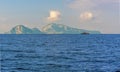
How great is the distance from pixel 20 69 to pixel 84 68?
811 cm

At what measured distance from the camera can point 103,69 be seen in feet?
140

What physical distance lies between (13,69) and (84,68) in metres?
8.97

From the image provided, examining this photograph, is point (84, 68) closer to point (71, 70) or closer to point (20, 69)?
point (71, 70)

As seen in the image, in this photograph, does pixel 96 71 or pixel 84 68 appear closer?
pixel 96 71

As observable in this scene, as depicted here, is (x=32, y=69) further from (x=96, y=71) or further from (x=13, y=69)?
(x=96, y=71)

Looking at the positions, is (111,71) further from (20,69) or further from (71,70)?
(20,69)

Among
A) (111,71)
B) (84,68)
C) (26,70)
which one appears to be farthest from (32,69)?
(111,71)

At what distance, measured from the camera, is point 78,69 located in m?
42.8

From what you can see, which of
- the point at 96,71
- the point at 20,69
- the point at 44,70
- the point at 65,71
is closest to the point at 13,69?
the point at 20,69

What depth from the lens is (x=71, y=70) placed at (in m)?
42.0

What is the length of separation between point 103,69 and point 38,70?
8124 millimetres

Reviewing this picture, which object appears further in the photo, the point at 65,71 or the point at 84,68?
the point at 84,68

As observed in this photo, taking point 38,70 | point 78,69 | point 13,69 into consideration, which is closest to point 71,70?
point 78,69

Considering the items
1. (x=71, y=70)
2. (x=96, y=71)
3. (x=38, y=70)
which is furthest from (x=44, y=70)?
(x=96, y=71)
